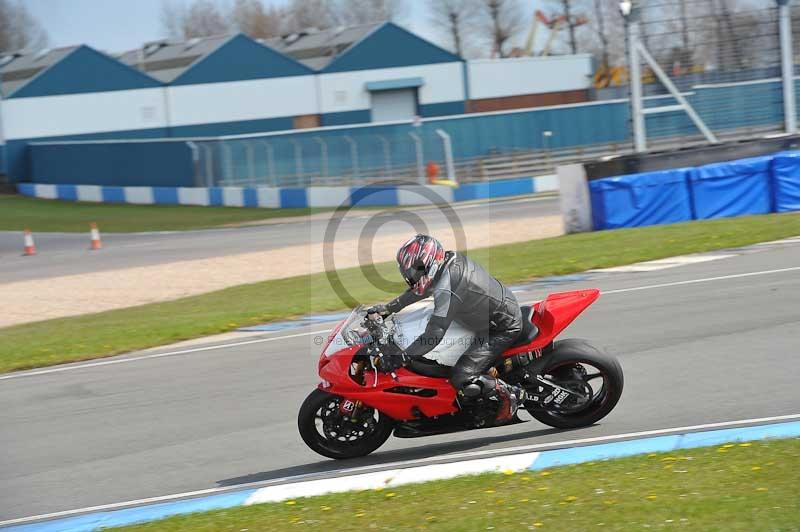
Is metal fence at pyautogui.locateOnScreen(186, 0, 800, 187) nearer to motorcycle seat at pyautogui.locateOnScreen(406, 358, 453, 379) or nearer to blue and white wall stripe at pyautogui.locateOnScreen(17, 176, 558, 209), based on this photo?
blue and white wall stripe at pyautogui.locateOnScreen(17, 176, 558, 209)

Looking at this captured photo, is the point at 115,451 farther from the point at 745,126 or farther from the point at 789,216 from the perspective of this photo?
the point at 745,126

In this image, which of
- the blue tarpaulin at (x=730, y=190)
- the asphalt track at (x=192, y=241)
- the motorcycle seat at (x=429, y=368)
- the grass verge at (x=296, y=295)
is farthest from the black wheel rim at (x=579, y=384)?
the asphalt track at (x=192, y=241)

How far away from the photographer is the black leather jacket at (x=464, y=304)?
722cm

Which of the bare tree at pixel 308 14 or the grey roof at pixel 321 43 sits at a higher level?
the bare tree at pixel 308 14

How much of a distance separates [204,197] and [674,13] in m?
19.6

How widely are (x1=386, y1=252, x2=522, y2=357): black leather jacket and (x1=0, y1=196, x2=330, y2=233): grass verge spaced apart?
25.9 metres

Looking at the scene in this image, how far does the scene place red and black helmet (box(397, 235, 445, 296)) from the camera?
7.18 metres

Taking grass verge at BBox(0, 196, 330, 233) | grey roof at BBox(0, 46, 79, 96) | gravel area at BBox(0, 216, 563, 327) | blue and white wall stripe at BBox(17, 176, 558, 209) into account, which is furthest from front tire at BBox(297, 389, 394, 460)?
grey roof at BBox(0, 46, 79, 96)

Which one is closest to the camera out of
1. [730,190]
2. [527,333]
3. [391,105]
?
[527,333]

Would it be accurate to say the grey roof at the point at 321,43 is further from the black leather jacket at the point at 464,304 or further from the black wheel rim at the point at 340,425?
the black leather jacket at the point at 464,304

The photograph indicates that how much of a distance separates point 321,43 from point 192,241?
120 feet

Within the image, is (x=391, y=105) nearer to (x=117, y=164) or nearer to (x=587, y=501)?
(x=117, y=164)

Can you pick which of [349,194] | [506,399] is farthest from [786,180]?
[349,194]

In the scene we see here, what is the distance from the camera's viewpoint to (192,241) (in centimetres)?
2800
